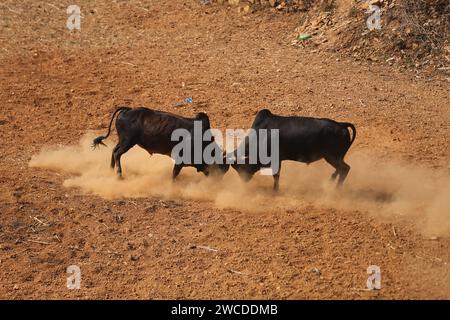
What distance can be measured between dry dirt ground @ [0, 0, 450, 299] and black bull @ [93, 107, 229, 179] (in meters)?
0.31

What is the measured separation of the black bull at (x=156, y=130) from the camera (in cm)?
907

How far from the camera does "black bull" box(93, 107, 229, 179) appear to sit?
907cm

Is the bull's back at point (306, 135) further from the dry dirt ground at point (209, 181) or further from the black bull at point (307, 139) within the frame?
the dry dirt ground at point (209, 181)

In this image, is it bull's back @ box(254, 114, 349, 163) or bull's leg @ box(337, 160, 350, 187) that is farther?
bull's leg @ box(337, 160, 350, 187)

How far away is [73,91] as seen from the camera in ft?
41.1

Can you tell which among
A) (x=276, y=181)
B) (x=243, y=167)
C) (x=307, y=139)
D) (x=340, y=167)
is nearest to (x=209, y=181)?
(x=243, y=167)

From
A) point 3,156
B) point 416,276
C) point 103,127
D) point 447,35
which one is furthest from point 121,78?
point 416,276

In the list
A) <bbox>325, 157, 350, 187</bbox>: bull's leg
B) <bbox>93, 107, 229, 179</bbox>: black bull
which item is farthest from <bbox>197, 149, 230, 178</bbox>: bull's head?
<bbox>325, 157, 350, 187</bbox>: bull's leg

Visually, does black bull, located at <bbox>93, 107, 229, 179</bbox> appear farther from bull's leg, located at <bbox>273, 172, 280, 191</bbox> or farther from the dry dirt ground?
bull's leg, located at <bbox>273, 172, 280, 191</bbox>

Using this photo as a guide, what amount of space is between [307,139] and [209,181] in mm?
1520

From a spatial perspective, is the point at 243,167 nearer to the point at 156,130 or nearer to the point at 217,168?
the point at 217,168

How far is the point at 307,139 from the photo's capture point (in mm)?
8703

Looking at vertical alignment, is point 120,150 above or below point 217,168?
above

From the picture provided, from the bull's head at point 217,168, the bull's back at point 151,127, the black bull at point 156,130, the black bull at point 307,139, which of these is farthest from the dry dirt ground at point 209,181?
the bull's back at point 151,127
